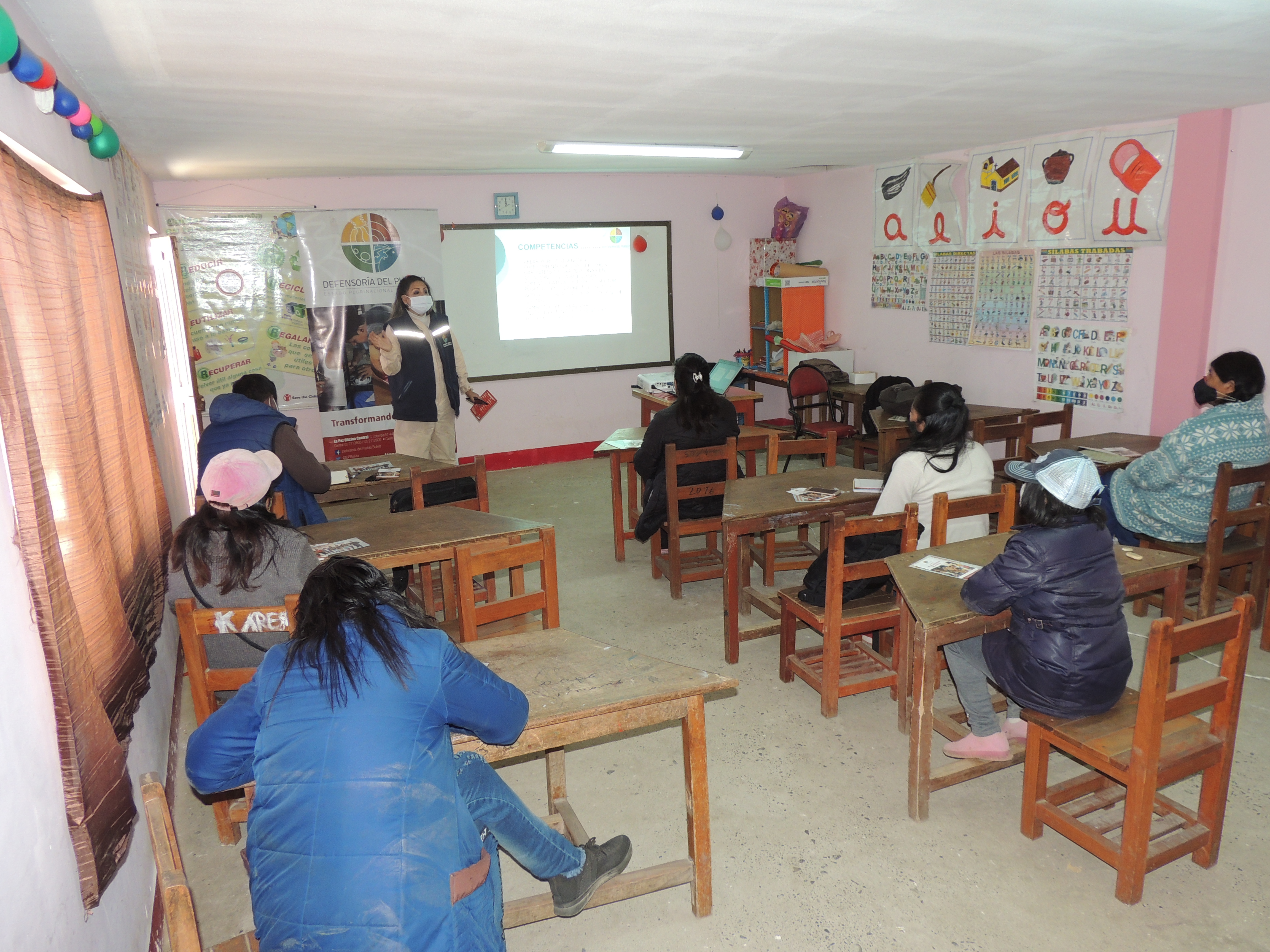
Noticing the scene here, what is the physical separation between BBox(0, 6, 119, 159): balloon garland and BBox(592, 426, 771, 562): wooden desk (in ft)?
8.54

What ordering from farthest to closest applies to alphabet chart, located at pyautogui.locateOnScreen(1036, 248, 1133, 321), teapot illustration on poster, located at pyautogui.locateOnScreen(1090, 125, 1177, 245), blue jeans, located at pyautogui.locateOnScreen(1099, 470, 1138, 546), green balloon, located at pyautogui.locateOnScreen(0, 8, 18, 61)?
1. alphabet chart, located at pyautogui.locateOnScreen(1036, 248, 1133, 321)
2. teapot illustration on poster, located at pyautogui.locateOnScreen(1090, 125, 1177, 245)
3. blue jeans, located at pyautogui.locateOnScreen(1099, 470, 1138, 546)
4. green balloon, located at pyautogui.locateOnScreen(0, 8, 18, 61)

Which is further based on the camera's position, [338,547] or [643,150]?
[643,150]

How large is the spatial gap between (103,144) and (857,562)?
310cm

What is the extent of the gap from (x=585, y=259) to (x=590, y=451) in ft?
5.46

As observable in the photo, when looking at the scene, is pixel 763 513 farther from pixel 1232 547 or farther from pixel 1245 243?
pixel 1245 243

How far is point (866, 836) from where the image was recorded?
248 centimetres

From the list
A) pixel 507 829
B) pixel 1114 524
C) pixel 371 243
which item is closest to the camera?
pixel 507 829

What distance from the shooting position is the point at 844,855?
7.90ft

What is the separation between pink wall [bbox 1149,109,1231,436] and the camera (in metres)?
4.44

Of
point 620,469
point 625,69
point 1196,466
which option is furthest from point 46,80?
point 1196,466

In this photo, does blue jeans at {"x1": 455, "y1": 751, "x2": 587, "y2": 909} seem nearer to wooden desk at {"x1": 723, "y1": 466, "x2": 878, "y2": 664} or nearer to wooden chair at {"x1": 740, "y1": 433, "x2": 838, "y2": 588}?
wooden desk at {"x1": 723, "y1": 466, "x2": 878, "y2": 664}

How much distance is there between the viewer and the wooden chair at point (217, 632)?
224 cm

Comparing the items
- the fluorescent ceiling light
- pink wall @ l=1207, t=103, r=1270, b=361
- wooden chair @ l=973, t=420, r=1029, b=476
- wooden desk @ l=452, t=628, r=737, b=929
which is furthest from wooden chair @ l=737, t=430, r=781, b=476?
pink wall @ l=1207, t=103, r=1270, b=361

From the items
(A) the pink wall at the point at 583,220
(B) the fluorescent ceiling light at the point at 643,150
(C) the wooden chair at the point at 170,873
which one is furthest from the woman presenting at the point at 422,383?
(C) the wooden chair at the point at 170,873
